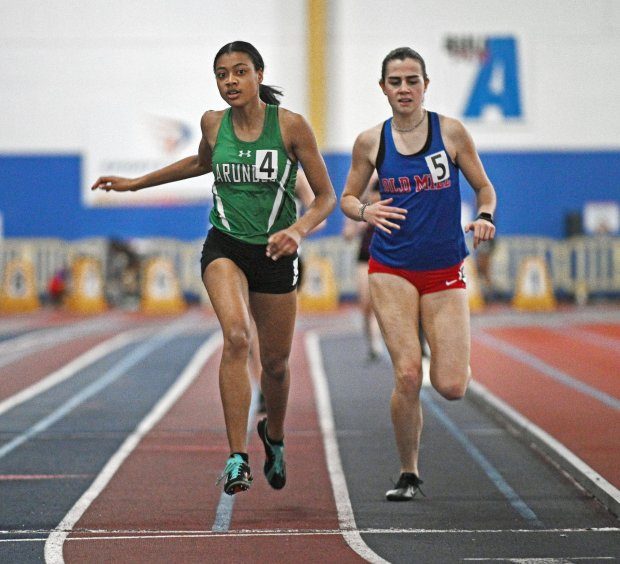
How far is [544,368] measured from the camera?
41.1ft

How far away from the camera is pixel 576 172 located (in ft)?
84.2

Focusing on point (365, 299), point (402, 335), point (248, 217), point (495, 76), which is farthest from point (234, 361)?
point (495, 76)

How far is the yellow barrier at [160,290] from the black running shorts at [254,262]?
1629 cm

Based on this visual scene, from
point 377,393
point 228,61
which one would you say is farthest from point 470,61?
point 228,61

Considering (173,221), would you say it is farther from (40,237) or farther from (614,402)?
(614,402)

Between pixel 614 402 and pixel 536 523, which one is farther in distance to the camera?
pixel 614 402

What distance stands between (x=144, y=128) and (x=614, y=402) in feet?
55.4

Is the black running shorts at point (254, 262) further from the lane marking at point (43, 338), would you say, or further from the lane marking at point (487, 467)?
the lane marking at point (43, 338)

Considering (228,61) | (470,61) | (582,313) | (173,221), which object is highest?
(470,61)

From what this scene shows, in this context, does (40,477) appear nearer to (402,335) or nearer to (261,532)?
(261,532)

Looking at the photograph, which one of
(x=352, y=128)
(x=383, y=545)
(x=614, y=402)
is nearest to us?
(x=383, y=545)

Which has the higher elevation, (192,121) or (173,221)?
(192,121)

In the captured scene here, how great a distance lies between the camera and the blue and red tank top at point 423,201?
237 inches

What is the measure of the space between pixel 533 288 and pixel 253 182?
17.2m
